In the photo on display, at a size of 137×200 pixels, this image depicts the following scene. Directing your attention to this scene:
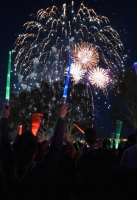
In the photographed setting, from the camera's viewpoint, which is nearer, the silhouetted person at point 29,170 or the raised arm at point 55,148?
the silhouetted person at point 29,170

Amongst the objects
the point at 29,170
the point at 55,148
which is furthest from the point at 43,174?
the point at 55,148

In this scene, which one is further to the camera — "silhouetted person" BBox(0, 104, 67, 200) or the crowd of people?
"silhouetted person" BBox(0, 104, 67, 200)

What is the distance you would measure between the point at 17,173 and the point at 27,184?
5.2 inches

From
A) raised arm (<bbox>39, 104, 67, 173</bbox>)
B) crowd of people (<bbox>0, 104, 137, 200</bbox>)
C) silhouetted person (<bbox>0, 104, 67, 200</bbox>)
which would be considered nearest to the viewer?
crowd of people (<bbox>0, 104, 137, 200</bbox>)

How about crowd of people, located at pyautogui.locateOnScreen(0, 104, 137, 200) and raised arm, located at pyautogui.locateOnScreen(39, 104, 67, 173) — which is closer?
crowd of people, located at pyautogui.locateOnScreen(0, 104, 137, 200)

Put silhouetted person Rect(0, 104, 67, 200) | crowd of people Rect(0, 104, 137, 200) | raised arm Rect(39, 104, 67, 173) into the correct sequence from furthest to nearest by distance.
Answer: raised arm Rect(39, 104, 67, 173), silhouetted person Rect(0, 104, 67, 200), crowd of people Rect(0, 104, 137, 200)

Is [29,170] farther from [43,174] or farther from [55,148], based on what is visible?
[55,148]

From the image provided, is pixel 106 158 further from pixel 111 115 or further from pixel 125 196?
pixel 111 115

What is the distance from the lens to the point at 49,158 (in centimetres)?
251

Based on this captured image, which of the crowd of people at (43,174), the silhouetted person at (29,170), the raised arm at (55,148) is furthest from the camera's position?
the raised arm at (55,148)

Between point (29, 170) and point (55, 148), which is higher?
point (55, 148)

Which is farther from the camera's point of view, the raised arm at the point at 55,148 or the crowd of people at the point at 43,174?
the raised arm at the point at 55,148

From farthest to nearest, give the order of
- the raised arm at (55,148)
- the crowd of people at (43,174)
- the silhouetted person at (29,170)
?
the raised arm at (55,148) → the silhouetted person at (29,170) → the crowd of people at (43,174)

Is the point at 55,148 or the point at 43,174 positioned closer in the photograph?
the point at 43,174
